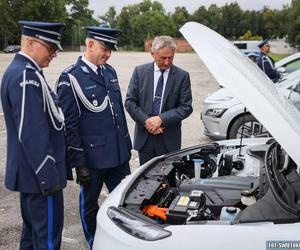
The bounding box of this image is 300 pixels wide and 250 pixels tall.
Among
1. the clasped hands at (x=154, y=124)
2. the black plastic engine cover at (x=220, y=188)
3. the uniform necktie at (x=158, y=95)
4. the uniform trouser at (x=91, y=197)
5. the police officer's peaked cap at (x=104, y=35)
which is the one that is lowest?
the uniform trouser at (x=91, y=197)

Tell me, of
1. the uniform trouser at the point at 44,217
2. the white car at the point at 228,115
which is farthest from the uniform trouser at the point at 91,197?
the white car at the point at 228,115

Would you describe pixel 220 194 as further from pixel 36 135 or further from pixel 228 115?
pixel 228 115

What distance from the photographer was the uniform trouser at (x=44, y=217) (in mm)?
2824

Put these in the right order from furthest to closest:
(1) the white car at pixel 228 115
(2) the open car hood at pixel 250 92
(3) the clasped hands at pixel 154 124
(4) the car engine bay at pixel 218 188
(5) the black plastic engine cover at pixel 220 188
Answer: (1) the white car at pixel 228 115 → (3) the clasped hands at pixel 154 124 → (5) the black plastic engine cover at pixel 220 188 → (4) the car engine bay at pixel 218 188 → (2) the open car hood at pixel 250 92

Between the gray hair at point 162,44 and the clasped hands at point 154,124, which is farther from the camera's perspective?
the clasped hands at point 154,124

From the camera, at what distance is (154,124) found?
151 inches

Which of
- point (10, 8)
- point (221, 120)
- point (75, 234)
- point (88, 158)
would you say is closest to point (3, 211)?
point (75, 234)

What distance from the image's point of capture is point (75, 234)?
13.0 ft

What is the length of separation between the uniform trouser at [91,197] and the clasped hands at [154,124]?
17.2 inches

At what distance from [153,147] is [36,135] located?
1.61m

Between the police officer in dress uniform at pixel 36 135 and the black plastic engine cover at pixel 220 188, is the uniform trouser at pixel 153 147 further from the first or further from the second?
the police officer in dress uniform at pixel 36 135

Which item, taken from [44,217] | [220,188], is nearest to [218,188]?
[220,188]

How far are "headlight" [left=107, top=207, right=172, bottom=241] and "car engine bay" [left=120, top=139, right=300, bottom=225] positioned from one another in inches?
2.3

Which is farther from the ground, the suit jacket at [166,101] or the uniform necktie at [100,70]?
the uniform necktie at [100,70]
